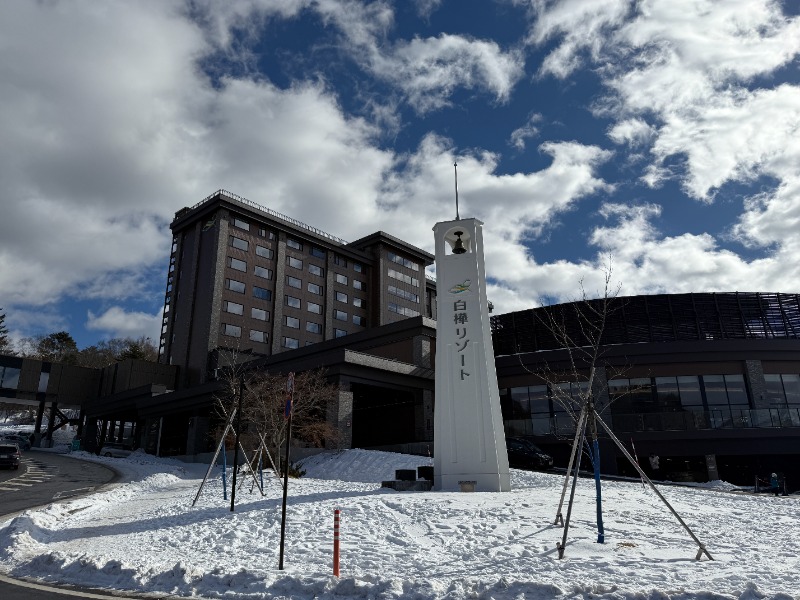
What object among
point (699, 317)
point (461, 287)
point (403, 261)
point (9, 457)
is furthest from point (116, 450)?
point (699, 317)

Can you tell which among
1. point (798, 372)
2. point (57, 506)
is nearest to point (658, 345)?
point (798, 372)

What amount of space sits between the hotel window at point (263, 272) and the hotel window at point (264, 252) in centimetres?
147

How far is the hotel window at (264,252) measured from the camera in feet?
210

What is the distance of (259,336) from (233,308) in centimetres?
406

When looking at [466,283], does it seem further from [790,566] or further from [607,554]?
[790,566]

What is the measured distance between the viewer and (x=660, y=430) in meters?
31.4

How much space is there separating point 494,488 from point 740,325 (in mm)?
28831

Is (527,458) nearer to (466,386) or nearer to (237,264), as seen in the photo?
(466,386)

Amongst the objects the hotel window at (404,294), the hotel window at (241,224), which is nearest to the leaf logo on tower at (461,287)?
the hotel window at (241,224)

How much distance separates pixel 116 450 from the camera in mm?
54156

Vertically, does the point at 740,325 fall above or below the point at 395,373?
above

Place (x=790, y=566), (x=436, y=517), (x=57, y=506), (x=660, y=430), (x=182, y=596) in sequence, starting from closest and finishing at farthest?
(x=182, y=596) → (x=790, y=566) → (x=436, y=517) → (x=57, y=506) → (x=660, y=430)

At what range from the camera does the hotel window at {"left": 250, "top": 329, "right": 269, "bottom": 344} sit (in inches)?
2405

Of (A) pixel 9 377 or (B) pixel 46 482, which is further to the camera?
(A) pixel 9 377
